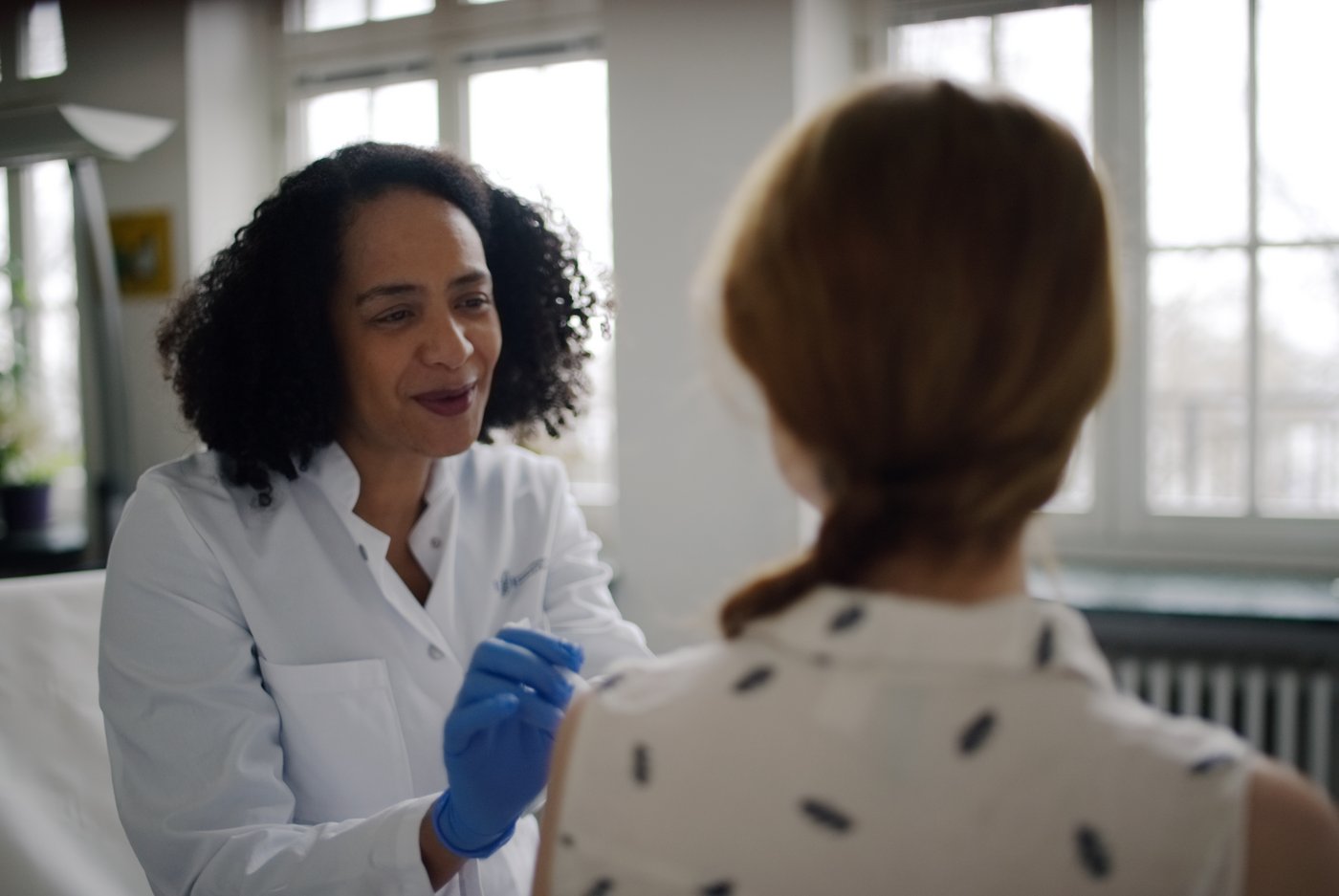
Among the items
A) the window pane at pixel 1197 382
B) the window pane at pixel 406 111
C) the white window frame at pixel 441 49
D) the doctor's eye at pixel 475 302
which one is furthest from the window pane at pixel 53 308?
the window pane at pixel 1197 382

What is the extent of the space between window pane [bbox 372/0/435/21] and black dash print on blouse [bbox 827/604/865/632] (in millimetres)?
2929

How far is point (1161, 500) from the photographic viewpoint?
255 centimetres

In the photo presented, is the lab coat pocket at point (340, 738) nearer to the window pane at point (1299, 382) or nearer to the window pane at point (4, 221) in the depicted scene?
the window pane at point (1299, 382)

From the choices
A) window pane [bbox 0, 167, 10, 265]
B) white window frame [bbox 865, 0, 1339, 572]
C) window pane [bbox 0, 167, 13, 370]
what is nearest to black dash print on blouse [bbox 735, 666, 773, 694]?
white window frame [bbox 865, 0, 1339, 572]

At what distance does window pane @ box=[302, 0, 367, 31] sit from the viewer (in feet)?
10.4

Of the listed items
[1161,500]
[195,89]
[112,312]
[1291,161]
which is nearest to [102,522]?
[112,312]

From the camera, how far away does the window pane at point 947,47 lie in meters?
2.60

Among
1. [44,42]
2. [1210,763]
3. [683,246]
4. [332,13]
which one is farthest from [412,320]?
[44,42]

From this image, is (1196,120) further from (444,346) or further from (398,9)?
(398,9)

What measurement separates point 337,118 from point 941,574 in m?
3.09

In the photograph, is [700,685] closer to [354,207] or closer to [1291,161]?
[354,207]

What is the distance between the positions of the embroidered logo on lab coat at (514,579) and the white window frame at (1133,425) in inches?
59.9

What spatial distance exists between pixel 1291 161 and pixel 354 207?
2.13 metres

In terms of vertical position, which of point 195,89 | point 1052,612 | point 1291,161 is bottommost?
point 1052,612
